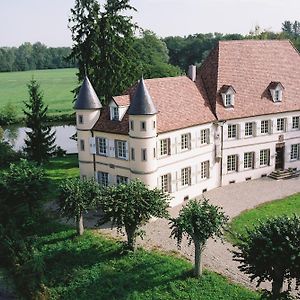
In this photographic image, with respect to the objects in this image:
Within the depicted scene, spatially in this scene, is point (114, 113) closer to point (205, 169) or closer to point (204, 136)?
point (204, 136)

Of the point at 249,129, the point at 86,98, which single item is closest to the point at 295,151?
the point at 249,129

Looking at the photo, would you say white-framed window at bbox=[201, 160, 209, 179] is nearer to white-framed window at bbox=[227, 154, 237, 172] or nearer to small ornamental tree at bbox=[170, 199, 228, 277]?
white-framed window at bbox=[227, 154, 237, 172]

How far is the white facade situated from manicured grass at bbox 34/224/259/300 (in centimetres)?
671

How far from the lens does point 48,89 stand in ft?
441

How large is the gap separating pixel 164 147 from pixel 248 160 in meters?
10.3

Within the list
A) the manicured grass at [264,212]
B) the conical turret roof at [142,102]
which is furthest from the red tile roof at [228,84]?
the manicured grass at [264,212]

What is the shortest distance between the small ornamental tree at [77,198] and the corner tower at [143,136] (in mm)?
3917

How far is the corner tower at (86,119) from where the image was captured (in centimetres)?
3559

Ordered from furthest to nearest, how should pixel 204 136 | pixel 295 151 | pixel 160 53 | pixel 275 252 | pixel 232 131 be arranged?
pixel 160 53
pixel 295 151
pixel 232 131
pixel 204 136
pixel 275 252

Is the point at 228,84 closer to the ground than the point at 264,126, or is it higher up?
higher up

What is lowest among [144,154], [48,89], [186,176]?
[186,176]

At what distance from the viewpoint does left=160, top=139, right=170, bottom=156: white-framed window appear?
34531mm

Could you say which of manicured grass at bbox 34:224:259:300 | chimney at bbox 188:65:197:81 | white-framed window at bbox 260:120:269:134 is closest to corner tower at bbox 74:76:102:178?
manicured grass at bbox 34:224:259:300

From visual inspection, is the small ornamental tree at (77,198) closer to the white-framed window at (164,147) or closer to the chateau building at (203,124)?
the chateau building at (203,124)
